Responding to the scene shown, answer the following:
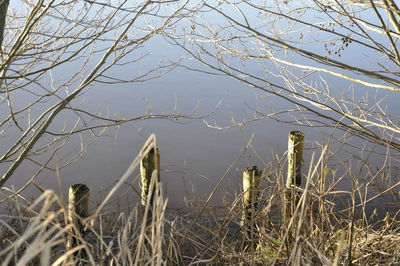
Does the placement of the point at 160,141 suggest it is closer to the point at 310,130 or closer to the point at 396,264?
the point at 310,130

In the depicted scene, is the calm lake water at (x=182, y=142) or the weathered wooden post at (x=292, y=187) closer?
the weathered wooden post at (x=292, y=187)

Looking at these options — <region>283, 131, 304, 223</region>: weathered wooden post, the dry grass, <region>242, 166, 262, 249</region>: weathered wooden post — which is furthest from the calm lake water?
the dry grass

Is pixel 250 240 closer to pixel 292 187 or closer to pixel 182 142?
pixel 292 187

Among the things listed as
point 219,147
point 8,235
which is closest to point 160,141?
point 219,147

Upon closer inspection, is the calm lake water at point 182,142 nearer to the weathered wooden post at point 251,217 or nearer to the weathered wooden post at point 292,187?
the weathered wooden post at point 292,187

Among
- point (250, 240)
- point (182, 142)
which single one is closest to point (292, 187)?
point (250, 240)

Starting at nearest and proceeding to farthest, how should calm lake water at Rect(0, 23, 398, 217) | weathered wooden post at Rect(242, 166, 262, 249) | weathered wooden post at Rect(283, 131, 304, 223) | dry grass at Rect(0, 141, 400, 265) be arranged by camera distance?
dry grass at Rect(0, 141, 400, 265)
weathered wooden post at Rect(242, 166, 262, 249)
weathered wooden post at Rect(283, 131, 304, 223)
calm lake water at Rect(0, 23, 398, 217)

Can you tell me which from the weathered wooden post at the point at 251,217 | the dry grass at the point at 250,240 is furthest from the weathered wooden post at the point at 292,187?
the weathered wooden post at the point at 251,217

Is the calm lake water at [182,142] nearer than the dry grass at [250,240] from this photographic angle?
No

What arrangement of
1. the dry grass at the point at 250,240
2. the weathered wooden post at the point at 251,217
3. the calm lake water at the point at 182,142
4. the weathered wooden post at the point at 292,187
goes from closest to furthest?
the dry grass at the point at 250,240, the weathered wooden post at the point at 251,217, the weathered wooden post at the point at 292,187, the calm lake water at the point at 182,142

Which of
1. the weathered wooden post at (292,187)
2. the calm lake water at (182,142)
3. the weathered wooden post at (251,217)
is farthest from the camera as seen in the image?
the calm lake water at (182,142)

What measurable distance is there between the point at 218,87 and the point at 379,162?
7907mm

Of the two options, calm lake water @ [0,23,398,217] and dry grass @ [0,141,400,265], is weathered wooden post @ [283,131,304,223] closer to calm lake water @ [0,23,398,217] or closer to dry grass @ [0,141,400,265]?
dry grass @ [0,141,400,265]

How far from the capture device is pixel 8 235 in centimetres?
583
